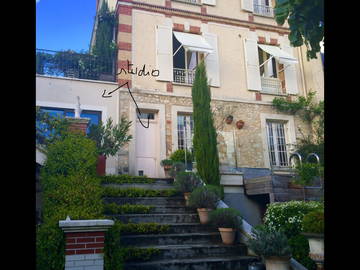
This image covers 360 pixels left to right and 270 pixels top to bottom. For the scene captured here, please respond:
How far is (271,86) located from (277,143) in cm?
204

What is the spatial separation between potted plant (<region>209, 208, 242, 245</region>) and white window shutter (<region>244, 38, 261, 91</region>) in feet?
21.2

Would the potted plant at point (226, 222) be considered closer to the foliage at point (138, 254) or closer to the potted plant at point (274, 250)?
the potted plant at point (274, 250)

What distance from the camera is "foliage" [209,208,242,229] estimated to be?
4840 mm

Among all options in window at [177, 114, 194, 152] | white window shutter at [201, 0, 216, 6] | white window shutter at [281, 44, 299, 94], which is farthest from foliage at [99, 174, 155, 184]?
white window shutter at [201, 0, 216, 6]

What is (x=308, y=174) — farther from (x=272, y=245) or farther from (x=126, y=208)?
(x=126, y=208)

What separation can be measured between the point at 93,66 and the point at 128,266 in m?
6.86

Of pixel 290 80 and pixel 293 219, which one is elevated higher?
pixel 290 80

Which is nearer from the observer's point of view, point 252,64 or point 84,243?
point 84,243

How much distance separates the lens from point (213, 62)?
10.3 meters

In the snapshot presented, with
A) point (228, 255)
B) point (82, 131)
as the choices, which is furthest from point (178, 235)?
point (82, 131)

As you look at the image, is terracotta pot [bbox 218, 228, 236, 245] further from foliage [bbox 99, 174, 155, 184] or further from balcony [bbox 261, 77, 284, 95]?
balcony [bbox 261, 77, 284, 95]

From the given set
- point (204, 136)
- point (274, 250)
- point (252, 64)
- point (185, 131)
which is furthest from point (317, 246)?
point (252, 64)
